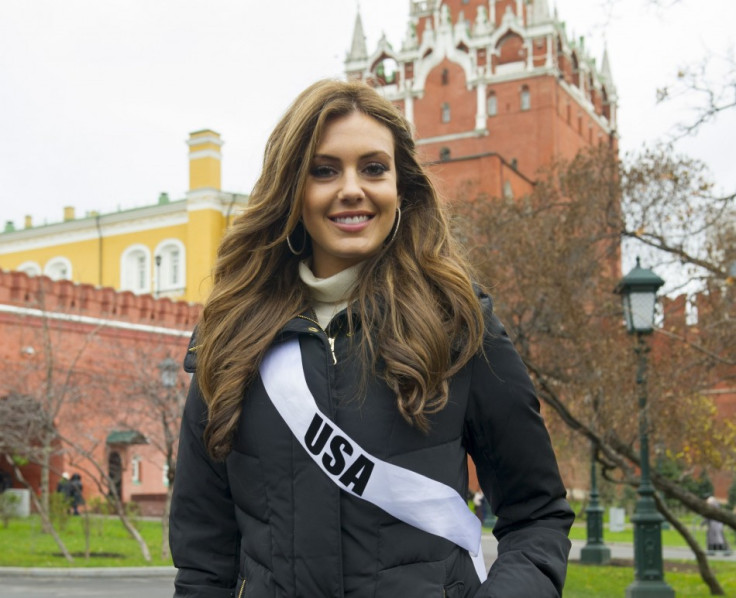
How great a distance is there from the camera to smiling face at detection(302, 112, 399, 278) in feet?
7.37

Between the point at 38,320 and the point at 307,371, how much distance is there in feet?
84.7

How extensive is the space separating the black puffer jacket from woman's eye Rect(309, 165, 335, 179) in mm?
327

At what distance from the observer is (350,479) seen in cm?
200

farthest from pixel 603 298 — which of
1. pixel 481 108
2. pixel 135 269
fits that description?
pixel 481 108

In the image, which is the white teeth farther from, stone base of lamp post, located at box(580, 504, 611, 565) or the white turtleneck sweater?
stone base of lamp post, located at box(580, 504, 611, 565)

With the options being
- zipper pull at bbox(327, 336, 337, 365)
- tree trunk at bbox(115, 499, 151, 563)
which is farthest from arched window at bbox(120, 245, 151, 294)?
zipper pull at bbox(327, 336, 337, 365)

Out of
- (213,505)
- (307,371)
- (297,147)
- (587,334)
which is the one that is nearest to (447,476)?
(307,371)

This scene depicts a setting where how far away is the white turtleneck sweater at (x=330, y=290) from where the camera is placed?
7.37ft

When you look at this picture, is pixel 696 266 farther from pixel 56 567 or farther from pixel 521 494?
pixel 521 494

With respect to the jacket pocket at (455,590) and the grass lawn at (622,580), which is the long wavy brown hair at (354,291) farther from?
the grass lawn at (622,580)

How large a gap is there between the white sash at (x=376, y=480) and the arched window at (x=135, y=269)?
49268 millimetres

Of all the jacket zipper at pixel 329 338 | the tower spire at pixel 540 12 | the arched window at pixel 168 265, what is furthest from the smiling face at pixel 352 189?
the tower spire at pixel 540 12

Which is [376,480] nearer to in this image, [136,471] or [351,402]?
[351,402]

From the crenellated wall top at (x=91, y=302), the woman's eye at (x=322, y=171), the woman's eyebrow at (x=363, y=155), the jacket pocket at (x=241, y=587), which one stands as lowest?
the jacket pocket at (x=241, y=587)
